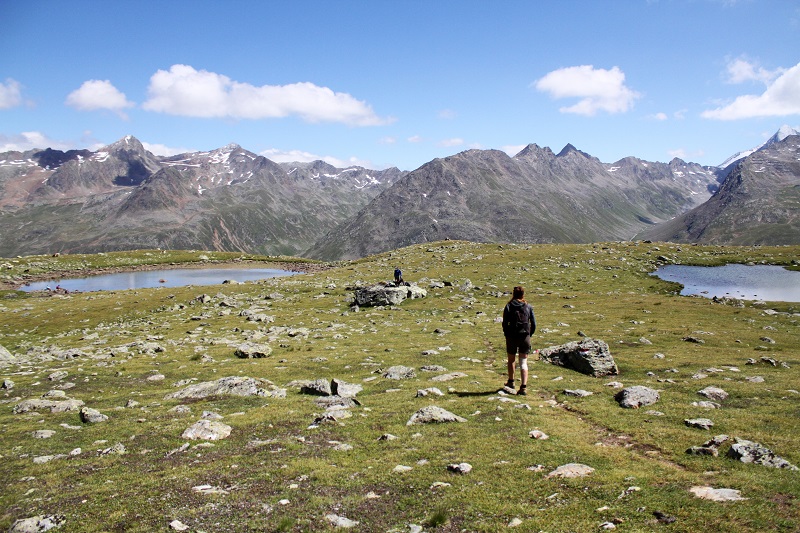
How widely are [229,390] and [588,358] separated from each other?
21.0 m

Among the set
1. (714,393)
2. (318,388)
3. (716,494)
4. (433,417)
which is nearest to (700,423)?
(714,393)

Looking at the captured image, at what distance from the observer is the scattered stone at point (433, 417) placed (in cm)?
1766

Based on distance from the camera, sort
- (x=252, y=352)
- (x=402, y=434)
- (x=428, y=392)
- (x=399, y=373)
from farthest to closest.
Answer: (x=252, y=352) → (x=399, y=373) → (x=428, y=392) → (x=402, y=434)

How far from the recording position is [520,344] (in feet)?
70.5

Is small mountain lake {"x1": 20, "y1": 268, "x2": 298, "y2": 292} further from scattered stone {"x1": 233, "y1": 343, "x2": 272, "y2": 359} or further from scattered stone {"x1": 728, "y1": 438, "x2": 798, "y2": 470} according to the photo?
scattered stone {"x1": 728, "y1": 438, "x2": 798, "y2": 470}

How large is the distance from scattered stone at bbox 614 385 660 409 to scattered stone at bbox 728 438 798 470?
18.9 ft

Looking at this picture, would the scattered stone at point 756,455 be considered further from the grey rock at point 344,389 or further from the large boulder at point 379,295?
the large boulder at point 379,295

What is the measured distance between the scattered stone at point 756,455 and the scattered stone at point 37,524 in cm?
1834

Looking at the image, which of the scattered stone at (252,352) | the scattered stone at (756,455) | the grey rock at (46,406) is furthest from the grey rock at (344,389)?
the scattered stone at (756,455)

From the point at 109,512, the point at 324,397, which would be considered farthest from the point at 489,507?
the point at 324,397

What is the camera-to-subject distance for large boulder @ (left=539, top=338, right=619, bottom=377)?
2603 centimetres

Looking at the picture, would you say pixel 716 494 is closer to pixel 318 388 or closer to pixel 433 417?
pixel 433 417

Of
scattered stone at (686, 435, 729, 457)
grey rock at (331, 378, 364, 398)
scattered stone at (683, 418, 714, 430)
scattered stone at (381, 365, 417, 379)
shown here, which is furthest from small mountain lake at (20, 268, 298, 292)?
scattered stone at (686, 435, 729, 457)

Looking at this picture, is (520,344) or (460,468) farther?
(520,344)
